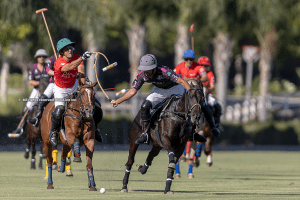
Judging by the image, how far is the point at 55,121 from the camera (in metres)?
12.5

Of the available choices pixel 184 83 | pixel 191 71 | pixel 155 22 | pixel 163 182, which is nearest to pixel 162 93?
pixel 184 83

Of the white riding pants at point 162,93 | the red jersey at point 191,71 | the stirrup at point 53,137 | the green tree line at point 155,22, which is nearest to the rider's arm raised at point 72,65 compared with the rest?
the stirrup at point 53,137

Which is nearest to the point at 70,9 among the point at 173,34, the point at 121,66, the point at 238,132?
the point at 238,132

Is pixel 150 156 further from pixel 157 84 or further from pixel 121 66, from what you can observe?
pixel 121 66

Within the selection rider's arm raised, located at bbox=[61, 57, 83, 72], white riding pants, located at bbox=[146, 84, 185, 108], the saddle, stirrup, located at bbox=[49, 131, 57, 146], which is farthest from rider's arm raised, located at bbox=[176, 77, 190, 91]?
stirrup, located at bbox=[49, 131, 57, 146]

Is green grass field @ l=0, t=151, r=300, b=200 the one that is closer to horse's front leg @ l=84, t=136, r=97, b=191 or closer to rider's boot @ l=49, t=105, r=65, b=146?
horse's front leg @ l=84, t=136, r=97, b=191

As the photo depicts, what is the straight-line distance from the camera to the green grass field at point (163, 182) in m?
11.4

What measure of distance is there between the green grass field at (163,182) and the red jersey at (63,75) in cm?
187

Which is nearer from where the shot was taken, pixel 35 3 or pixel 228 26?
pixel 35 3

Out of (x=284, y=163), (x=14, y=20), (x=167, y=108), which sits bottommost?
(x=284, y=163)

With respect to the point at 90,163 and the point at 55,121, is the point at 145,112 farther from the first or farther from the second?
the point at 55,121

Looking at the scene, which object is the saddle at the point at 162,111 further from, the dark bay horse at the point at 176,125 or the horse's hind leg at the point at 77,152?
the horse's hind leg at the point at 77,152

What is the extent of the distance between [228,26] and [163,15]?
8.87 feet

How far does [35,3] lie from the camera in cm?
2181
